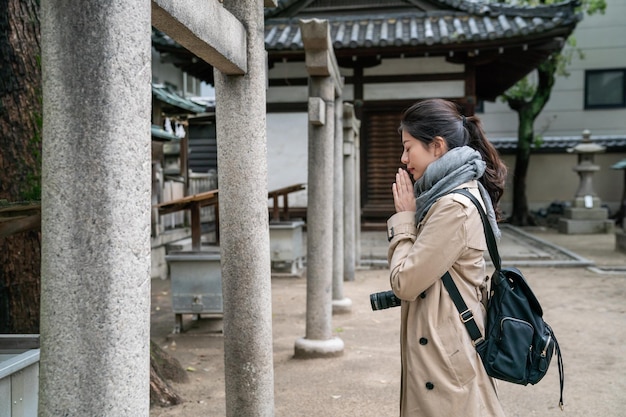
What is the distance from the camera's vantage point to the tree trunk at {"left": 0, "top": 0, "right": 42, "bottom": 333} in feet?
13.0

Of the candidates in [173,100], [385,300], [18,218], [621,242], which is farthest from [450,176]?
[621,242]

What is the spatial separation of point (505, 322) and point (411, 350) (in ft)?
1.10

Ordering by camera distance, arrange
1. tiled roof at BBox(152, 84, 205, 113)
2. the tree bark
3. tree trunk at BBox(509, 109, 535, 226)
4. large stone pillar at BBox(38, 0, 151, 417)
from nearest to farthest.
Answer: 1. large stone pillar at BBox(38, 0, 151, 417)
2. tiled roof at BBox(152, 84, 205, 113)
3. the tree bark
4. tree trunk at BBox(509, 109, 535, 226)

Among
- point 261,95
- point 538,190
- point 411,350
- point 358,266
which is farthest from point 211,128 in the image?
point 411,350

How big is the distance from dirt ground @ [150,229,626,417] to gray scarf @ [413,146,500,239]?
90.7 inches

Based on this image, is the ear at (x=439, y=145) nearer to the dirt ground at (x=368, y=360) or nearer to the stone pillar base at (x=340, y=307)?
the dirt ground at (x=368, y=360)

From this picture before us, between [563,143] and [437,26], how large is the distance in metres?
9.67

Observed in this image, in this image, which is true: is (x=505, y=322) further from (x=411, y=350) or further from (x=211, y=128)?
(x=211, y=128)

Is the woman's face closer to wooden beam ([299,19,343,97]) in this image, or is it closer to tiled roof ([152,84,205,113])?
wooden beam ([299,19,343,97])

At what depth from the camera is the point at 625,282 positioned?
9.27 metres

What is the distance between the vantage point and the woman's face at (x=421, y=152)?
7.68ft

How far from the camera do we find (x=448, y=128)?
233cm

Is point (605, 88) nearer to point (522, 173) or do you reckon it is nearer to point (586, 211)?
point (522, 173)

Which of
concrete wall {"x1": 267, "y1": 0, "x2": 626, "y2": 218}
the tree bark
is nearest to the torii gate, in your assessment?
the tree bark
